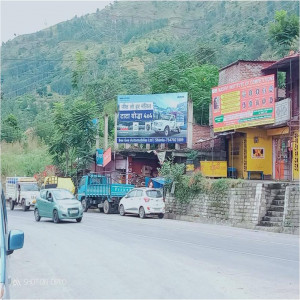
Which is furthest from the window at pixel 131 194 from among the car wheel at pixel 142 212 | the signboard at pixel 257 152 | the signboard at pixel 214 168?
the signboard at pixel 257 152

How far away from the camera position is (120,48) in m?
126

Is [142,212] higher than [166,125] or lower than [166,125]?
lower

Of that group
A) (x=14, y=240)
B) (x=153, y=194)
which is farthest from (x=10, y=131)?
(x=14, y=240)

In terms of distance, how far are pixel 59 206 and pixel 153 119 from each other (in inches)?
615

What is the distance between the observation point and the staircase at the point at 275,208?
74.7 feet

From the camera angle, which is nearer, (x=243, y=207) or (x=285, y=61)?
(x=243, y=207)

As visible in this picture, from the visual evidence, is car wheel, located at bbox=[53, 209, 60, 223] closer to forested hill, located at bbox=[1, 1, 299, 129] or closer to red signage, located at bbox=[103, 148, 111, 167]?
red signage, located at bbox=[103, 148, 111, 167]

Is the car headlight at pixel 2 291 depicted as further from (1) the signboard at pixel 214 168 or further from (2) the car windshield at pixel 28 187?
(2) the car windshield at pixel 28 187

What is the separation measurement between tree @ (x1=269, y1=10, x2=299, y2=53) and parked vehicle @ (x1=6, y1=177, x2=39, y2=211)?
26.8 m

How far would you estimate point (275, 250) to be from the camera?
14891 millimetres

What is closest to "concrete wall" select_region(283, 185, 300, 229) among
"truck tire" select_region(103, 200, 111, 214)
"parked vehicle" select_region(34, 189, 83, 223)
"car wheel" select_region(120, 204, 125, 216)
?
"parked vehicle" select_region(34, 189, 83, 223)

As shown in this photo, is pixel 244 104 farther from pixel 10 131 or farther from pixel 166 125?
pixel 10 131

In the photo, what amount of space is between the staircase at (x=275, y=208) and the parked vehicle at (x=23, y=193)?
18.2 metres

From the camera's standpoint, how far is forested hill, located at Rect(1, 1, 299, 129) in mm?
71875
